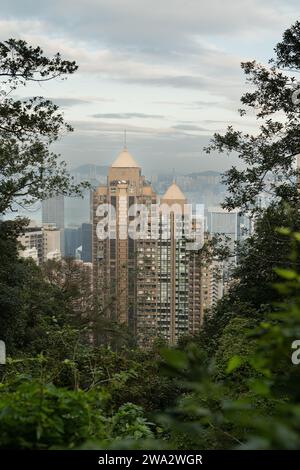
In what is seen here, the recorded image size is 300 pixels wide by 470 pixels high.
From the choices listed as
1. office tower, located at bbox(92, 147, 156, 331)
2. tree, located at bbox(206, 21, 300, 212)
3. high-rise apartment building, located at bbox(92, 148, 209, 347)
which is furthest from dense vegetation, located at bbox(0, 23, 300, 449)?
high-rise apartment building, located at bbox(92, 148, 209, 347)

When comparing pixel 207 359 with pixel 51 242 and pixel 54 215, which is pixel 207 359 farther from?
pixel 51 242

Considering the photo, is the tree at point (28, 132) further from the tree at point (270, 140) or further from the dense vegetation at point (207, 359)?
the tree at point (270, 140)

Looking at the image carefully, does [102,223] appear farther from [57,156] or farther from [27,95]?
[27,95]

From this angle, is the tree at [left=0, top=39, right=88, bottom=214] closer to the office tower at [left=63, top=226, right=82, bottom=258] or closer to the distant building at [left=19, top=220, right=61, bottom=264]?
the distant building at [left=19, top=220, right=61, bottom=264]

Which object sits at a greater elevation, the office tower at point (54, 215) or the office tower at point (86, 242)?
the office tower at point (54, 215)

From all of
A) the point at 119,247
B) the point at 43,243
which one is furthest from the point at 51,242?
the point at 119,247

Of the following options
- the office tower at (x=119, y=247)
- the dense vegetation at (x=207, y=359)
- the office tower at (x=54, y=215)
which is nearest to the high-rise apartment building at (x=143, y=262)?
the office tower at (x=119, y=247)
